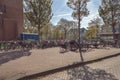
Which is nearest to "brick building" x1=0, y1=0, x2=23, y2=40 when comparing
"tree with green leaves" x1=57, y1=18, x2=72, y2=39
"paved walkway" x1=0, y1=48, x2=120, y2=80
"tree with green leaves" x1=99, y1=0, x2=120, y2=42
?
"tree with green leaves" x1=99, y1=0, x2=120, y2=42

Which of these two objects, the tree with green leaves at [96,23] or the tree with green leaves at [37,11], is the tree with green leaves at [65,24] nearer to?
the tree with green leaves at [96,23]

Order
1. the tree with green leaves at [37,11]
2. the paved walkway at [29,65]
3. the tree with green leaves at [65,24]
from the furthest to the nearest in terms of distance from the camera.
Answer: the tree with green leaves at [65,24], the tree with green leaves at [37,11], the paved walkway at [29,65]

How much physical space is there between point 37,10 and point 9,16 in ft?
34.0

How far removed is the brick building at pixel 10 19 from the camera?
148 ft

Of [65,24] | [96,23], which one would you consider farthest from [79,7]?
[65,24]

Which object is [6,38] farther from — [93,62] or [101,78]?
[101,78]

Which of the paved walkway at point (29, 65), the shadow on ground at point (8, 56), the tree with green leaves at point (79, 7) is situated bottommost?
the paved walkway at point (29, 65)

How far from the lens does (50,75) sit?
1026 cm

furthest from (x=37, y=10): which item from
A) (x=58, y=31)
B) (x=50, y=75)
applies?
(x=58, y=31)

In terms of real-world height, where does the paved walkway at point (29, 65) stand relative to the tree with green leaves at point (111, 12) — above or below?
below

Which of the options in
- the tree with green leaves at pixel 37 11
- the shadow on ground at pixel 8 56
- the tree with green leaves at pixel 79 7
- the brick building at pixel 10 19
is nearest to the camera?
the shadow on ground at pixel 8 56

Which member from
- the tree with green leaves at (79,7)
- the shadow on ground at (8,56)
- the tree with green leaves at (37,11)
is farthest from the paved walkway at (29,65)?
the tree with green leaves at (37,11)

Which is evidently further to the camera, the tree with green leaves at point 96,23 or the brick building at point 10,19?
the tree with green leaves at point 96,23

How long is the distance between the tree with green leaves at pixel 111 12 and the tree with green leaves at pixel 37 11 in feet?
37.3
